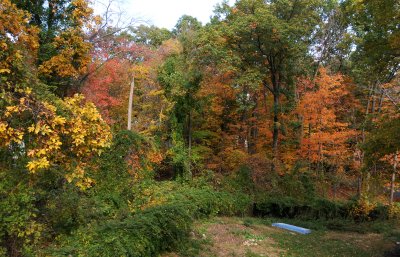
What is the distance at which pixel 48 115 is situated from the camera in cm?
462

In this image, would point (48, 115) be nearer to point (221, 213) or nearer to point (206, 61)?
point (221, 213)

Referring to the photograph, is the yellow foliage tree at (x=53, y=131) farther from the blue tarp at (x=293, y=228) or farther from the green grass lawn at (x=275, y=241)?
the blue tarp at (x=293, y=228)

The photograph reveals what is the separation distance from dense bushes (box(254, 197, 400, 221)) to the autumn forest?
2.2 inches

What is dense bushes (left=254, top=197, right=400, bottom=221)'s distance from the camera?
16.0 m

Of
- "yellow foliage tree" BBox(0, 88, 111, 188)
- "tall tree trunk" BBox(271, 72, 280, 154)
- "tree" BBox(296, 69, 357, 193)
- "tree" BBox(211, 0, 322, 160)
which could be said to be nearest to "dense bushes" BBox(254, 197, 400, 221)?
"tree" BBox(296, 69, 357, 193)

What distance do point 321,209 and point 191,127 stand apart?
28.4 feet

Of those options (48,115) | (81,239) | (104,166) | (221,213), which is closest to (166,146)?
(221,213)

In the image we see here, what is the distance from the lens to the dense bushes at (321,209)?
15977mm

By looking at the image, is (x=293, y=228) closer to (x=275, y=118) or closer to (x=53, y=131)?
(x=275, y=118)

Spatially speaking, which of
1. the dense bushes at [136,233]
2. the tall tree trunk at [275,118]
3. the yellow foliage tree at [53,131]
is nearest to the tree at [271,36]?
the tall tree trunk at [275,118]

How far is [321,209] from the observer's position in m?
16.3

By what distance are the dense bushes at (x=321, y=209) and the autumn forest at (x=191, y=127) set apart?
56mm

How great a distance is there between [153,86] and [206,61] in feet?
14.6

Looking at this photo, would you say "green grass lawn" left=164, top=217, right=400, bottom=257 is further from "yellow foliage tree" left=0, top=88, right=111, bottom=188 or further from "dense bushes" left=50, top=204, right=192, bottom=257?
"yellow foliage tree" left=0, top=88, right=111, bottom=188
